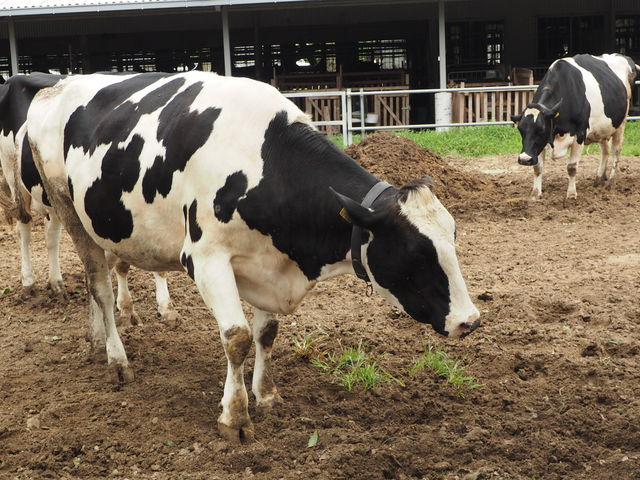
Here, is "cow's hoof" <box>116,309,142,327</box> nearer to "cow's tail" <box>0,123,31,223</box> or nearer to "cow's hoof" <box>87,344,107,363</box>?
"cow's hoof" <box>87,344,107,363</box>

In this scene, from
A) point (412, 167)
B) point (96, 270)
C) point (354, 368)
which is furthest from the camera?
point (412, 167)

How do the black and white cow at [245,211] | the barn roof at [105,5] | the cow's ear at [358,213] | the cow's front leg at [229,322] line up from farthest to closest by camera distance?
the barn roof at [105,5]
the cow's front leg at [229,322]
the black and white cow at [245,211]
the cow's ear at [358,213]

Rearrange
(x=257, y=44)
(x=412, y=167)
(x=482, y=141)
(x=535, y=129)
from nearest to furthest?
(x=535, y=129) < (x=412, y=167) < (x=482, y=141) < (x=257, y=44)

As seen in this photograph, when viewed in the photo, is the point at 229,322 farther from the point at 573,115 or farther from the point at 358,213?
the point at 573,115

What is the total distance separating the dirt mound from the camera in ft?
36.1

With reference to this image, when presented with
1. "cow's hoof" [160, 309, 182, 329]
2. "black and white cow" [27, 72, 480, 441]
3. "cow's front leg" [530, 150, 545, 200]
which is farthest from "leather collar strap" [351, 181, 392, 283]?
"cow's front leg" [530, 150, 545, 200]

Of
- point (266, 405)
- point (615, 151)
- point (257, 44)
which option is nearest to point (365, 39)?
point (257, 44)

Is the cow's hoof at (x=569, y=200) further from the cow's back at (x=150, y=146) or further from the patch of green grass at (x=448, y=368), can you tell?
the cow's back at (x=150, y=146)

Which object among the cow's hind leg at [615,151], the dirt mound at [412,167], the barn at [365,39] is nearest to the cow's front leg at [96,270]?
the dirt mound at [412,167]

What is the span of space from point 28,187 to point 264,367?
8.32ft

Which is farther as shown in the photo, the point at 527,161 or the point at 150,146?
the point at 527,161

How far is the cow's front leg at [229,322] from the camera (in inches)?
168

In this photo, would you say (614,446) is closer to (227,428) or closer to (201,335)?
(227,428)

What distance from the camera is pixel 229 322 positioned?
4270 millimetres
